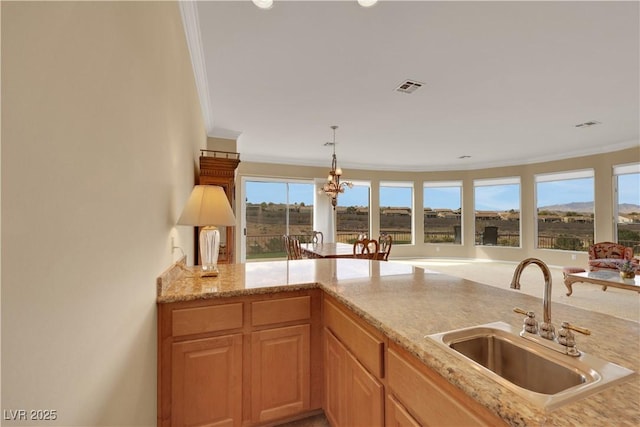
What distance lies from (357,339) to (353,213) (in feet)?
24.1

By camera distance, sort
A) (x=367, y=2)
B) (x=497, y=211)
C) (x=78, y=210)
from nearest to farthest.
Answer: (x=78, y=210), (x=367, y=2), (x=497, y=211)

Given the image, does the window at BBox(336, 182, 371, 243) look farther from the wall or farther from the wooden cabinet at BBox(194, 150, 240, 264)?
the wall

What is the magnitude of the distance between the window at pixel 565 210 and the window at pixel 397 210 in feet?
10.9

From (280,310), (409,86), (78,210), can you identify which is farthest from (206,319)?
(409,86)

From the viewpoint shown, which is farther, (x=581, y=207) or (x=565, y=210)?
(x=565, y=210)

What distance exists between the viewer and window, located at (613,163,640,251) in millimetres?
6094

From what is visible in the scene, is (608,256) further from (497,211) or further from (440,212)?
(440,212)

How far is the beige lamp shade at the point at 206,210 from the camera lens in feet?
6.28

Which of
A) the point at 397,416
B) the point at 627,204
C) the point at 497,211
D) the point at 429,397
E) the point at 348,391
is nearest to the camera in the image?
the point at 429,397

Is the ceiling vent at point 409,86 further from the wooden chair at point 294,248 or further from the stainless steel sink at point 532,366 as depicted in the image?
the stainless steel sink at point 532,366

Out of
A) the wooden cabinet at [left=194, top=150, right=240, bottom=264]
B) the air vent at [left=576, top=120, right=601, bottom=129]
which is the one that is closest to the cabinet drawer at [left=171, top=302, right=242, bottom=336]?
the wooden cabinet at [left=194, top=150, right=240, bottom=264]

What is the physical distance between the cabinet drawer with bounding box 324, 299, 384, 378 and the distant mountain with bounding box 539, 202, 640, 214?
7.86 meters

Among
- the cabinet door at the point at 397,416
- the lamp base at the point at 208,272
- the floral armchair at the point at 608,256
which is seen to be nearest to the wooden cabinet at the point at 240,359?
the lamp base at the point at 208,272

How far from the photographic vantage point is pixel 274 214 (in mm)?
7633
